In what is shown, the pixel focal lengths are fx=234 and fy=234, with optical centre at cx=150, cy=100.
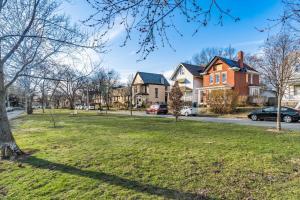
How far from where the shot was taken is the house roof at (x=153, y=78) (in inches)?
2237

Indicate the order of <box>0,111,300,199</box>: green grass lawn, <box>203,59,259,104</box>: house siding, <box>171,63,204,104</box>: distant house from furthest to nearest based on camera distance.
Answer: <box>171,63,204,104</box>: distant house, <box>203,59,259,104</box>: house siding, <box>0,111,300,199</box>: green grass lawn

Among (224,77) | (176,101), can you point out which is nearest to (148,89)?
(224,77)

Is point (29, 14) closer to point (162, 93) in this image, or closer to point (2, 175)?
point (2, 175)

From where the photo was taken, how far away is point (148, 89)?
5588cm

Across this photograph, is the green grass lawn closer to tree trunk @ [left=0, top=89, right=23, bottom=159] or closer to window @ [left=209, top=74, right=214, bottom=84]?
tree trunk @ [left=0, top=89, right=23, bottom=159]

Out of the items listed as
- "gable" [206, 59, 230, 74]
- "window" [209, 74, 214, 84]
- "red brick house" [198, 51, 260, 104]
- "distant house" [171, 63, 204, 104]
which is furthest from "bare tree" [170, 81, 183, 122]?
"distant house" [171, 63, 204, 104]

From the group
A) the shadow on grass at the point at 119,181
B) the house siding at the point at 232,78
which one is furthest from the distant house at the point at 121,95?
the shadow on grass at the point at 119,181

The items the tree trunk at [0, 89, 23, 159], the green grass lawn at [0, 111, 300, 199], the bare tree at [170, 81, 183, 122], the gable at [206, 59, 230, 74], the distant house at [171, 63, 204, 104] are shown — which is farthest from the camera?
the distant house at [171, 63, 204, 104]

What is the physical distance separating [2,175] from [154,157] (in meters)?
4.03

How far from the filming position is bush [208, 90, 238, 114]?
28828mm

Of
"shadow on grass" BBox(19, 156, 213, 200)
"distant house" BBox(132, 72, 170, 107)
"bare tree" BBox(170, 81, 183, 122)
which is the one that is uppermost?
"distant house" BBox(132, 72, 170, 107)

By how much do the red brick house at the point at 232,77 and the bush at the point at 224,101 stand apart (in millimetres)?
7348

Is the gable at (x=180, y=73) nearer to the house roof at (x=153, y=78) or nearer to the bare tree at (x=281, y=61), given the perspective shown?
the house roof at (x=153, y=78)

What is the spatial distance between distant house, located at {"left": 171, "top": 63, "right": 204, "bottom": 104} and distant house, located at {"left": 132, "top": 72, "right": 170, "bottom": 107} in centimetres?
1023
